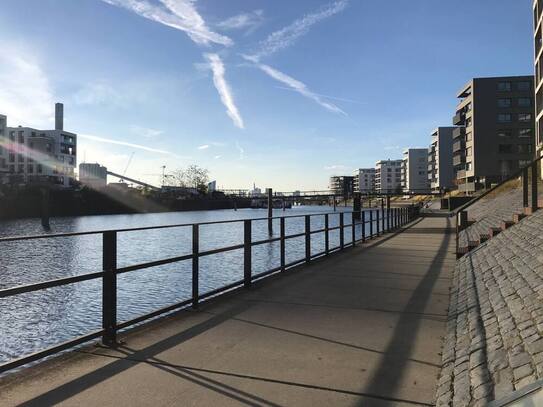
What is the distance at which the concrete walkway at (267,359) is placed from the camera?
3670 mm

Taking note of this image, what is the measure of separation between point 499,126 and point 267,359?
97274 mm

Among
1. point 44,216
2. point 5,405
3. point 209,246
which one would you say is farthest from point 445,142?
point 5,405

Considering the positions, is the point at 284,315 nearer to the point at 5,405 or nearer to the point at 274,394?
the point at 274,394

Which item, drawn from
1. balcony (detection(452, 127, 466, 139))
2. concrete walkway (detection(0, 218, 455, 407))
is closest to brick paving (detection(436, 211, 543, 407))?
concrete walkway (detection(0, 218, 455, 407))

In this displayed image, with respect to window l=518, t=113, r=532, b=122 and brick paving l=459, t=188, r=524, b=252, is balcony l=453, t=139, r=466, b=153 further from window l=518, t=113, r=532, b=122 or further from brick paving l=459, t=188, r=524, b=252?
brick paving l=459, t=188, r=524, b=252

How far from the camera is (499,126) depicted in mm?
90250

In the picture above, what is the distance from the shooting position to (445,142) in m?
133

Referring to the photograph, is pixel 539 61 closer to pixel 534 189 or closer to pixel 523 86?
pixel 534 189

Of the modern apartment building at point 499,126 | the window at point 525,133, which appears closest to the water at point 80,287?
the modern apartment building at point 499,126

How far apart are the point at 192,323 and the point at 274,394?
2323mm

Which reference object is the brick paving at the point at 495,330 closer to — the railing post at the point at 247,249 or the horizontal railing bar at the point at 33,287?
the railing post at the point at 247,249

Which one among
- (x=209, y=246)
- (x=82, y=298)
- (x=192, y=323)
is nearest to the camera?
(x=192, y=323)

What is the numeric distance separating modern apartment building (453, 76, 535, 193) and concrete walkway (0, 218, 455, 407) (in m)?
89.3

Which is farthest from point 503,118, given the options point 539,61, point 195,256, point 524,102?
point 195,256
